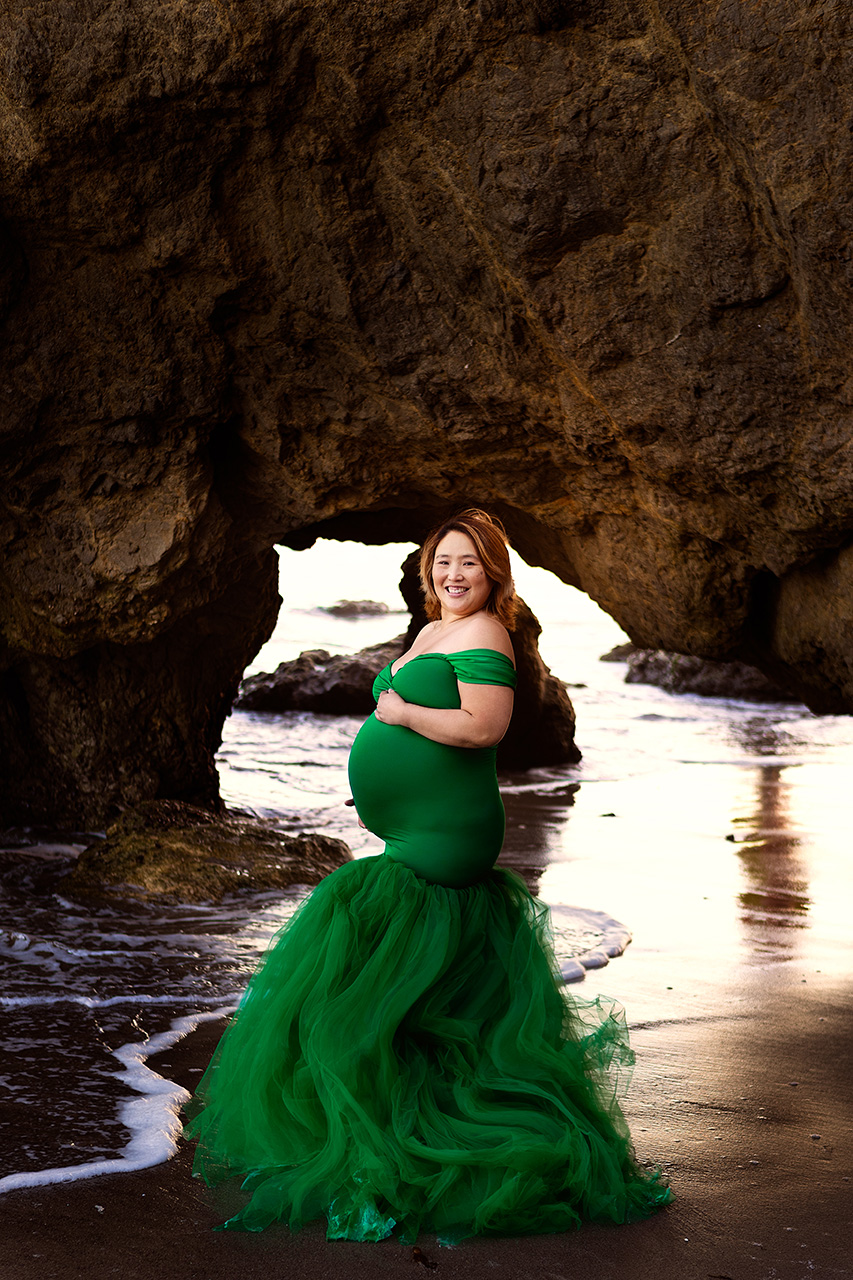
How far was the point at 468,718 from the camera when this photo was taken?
3172 millimetres

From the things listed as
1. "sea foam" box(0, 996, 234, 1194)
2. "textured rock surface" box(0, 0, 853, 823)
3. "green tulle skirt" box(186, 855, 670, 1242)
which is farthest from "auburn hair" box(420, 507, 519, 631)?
"textured rock surface" box(0, 0, 853, 823)

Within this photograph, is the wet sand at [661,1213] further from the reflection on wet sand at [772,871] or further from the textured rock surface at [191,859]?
the textured rock surface at [191,859]

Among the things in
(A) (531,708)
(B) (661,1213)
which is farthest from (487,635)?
Answer: (A) (531,708)

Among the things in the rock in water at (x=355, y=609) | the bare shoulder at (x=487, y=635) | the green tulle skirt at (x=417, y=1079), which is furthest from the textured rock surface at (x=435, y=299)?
the rock in water at (x=355, y=609)

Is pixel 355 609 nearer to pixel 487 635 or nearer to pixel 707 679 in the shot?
pixel 707 679

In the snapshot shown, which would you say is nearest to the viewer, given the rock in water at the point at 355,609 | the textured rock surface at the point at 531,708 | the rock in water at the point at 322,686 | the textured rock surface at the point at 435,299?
the textured rock surface at the point at 435,299

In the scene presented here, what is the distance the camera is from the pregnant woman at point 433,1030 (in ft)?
9.59

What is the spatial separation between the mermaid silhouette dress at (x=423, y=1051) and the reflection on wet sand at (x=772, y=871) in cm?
278

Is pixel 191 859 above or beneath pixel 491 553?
beneath

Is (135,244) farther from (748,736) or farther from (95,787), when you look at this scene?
(748,736)

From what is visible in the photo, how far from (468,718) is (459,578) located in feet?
1.51

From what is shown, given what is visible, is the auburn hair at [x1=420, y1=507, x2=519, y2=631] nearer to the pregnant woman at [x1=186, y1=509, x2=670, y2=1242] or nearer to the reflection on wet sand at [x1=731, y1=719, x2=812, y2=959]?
the pregnant woman at [x1=186, y1=509, x2=670, y2=1242]

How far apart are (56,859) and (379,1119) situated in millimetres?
5258

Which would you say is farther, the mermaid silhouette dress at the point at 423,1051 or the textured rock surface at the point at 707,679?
the textured rock surface at the point at 707,679
